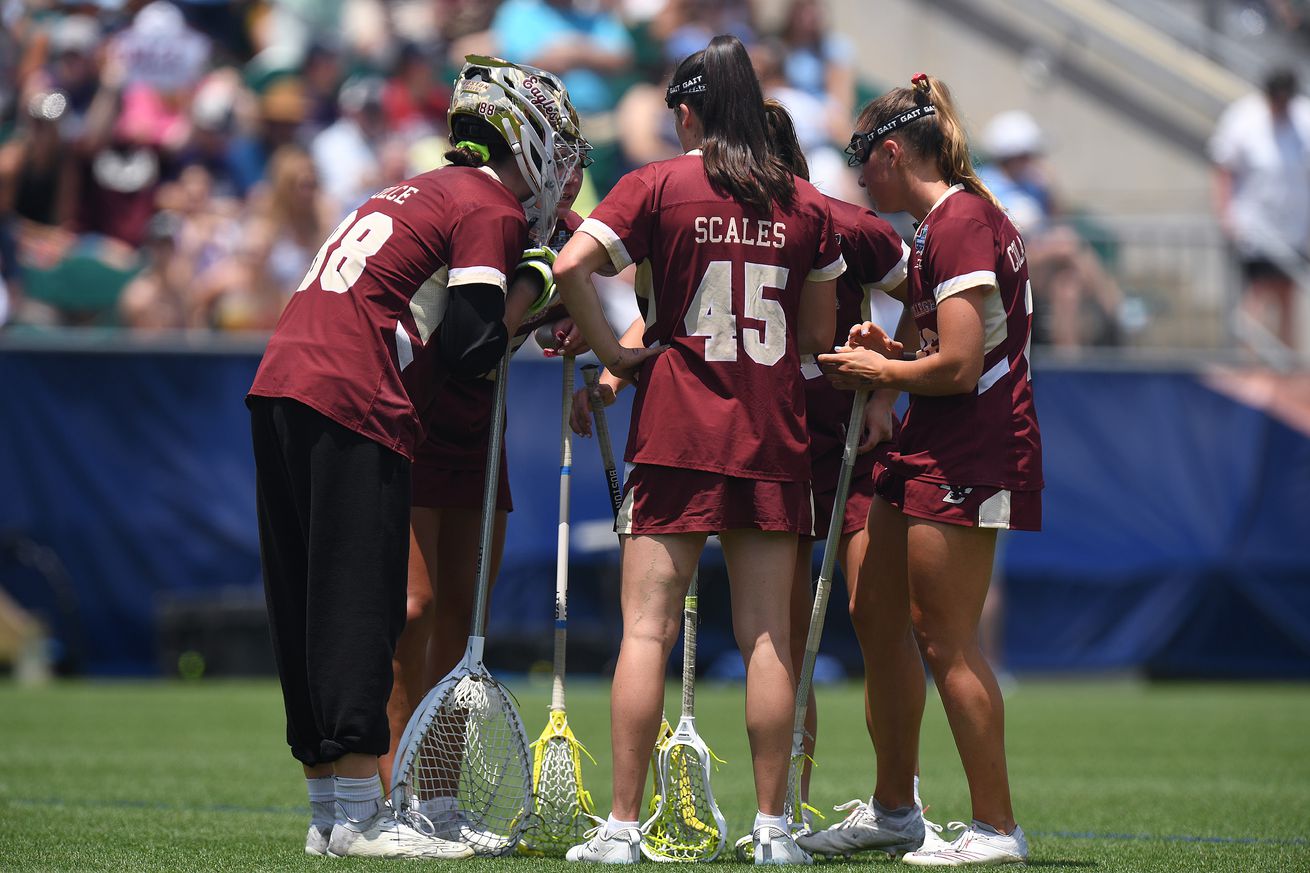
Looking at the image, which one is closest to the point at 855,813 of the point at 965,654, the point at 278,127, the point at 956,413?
the point at 965,654

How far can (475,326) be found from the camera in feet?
16.4

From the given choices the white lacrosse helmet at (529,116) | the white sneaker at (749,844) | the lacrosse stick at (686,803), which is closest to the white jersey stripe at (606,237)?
the white lacrosse helmet at (529,116)

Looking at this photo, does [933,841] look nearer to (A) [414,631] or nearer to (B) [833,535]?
(B) [833,535]

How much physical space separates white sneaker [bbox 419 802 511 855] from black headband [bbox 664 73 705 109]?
7.67ft

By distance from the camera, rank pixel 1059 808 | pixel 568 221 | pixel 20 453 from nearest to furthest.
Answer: pixel 568 221 → pixel 1059 808 → pixel 20 453

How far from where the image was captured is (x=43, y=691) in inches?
471

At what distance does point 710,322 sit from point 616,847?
5.13ft

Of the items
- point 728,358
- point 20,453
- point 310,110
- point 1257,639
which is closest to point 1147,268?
point 1257,639

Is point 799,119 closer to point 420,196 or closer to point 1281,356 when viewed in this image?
point 1281,356

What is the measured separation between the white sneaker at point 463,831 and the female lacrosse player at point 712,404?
0.96 ft

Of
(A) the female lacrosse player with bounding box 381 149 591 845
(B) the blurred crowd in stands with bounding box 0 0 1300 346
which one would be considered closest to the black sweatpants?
(A) the female lacrosse player with bounding box 381 149 591 845

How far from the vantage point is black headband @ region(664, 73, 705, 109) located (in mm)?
5066

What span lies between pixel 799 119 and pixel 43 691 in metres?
8.36

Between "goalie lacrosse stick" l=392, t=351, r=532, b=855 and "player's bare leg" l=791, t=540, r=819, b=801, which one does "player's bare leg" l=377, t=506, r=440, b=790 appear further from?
"player's bare leg" l=791, t=540, r=819, b=801
